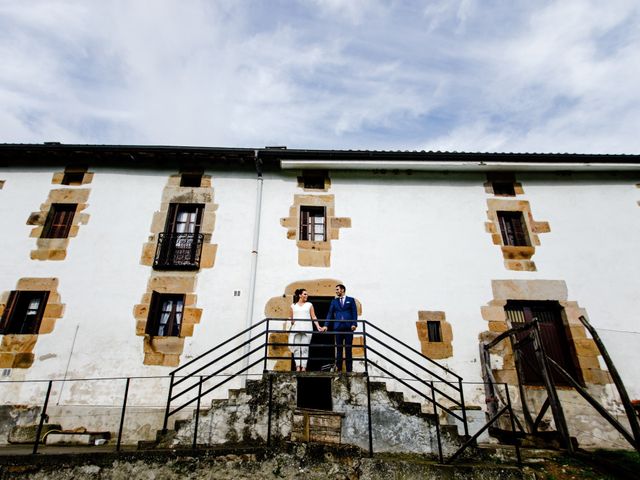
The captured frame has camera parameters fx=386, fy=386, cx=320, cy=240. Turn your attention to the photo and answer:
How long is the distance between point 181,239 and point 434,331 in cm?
591

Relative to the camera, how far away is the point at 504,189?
381 inches

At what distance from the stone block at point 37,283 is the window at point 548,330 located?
968 cm

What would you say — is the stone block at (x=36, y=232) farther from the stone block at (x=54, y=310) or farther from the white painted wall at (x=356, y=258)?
the stone block at (x=54, y=310)

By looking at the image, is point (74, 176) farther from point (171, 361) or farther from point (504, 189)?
point (504, 189)

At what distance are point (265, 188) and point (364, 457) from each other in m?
6.36

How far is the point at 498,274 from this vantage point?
27.9 ft

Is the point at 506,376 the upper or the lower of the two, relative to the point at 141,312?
lower

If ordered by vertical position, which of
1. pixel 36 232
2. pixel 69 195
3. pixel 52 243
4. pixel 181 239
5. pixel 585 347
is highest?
pixel 69 195

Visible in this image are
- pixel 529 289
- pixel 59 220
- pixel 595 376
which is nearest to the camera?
pixel 595 376

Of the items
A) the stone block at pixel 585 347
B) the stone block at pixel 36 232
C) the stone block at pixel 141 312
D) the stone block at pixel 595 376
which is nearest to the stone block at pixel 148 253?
the stone block at pixel 141 312

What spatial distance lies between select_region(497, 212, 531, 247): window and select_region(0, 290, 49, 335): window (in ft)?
33.7

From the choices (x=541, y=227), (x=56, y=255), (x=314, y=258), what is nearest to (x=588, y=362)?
(x=541, y=227)

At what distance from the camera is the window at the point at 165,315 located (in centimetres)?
803

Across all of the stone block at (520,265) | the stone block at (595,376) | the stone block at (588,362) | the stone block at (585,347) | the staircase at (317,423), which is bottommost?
the staircase at (317,423)
